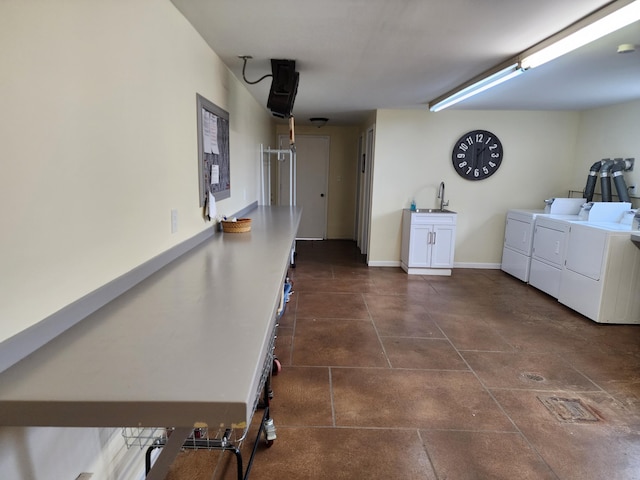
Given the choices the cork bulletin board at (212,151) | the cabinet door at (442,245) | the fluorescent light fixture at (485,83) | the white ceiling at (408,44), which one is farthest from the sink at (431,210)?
the cork bulletin board at (212,151)

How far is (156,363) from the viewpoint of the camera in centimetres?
89

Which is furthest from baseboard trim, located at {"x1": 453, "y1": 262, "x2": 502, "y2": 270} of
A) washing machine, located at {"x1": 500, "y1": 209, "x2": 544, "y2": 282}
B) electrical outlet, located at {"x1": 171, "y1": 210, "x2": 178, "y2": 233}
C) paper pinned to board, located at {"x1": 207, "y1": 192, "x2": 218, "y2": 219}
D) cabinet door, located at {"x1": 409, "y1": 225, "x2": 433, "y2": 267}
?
electrical outlet, located at {"x1": 171, "y1": 210, "x2": 178, "y2": 233}

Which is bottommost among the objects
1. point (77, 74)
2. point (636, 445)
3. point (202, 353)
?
point (636, 445)

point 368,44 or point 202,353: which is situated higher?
point 368,44

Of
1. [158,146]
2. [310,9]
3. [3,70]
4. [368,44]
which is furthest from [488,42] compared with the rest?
[3,70]

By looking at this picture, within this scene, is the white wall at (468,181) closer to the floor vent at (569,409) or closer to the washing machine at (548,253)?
the washing machine at (548,253)

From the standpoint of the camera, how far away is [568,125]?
16.9 ft

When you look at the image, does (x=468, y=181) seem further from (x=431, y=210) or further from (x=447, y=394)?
(x=447, y=394)

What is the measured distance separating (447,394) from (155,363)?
2047 mm

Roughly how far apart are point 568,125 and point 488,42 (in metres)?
3.65

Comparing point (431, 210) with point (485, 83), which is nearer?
point (485, 83)

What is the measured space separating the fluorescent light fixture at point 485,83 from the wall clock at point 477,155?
3.46ft

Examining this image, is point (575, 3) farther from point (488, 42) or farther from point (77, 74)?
point (77, 74)

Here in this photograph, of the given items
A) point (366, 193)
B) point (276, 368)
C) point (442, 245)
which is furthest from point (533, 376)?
point (366, 193)
